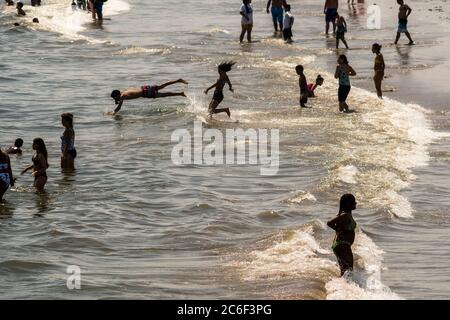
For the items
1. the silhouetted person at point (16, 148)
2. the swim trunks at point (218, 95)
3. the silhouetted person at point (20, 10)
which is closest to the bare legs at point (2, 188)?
the silhouetted person at point (16, 148)

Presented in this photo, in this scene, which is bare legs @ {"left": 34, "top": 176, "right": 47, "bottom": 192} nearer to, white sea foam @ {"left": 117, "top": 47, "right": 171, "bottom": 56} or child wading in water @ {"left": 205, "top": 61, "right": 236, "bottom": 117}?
child wading in water @ {"left": 205, "top": 61, "right": 236, "bottom": 117}

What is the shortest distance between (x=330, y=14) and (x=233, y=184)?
17560 mm

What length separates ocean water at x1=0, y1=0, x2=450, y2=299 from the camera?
479 inches

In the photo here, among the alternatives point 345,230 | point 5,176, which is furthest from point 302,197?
point 5,176

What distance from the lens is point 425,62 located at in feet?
91.2

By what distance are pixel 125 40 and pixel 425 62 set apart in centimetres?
1267

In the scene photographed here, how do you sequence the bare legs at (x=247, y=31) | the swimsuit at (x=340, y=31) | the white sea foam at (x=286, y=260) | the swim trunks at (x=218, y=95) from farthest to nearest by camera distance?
the bare legs at (x=247, y=31), the swimsuit at (x=340, y=31), the swim trunks at (x=218, y=95), the white sea foam at (x=286, y=260)

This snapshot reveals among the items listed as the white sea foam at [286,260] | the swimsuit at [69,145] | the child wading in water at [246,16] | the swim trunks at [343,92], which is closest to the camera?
the white sea foam at [286,260]

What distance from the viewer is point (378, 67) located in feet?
74.3

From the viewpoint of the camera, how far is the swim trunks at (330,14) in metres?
33.4

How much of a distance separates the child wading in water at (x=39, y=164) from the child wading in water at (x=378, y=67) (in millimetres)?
8972

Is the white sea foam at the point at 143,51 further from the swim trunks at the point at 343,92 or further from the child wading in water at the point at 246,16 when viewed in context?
the swim trunks at the point at 343,92

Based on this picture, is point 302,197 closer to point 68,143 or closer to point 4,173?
point 68,143
